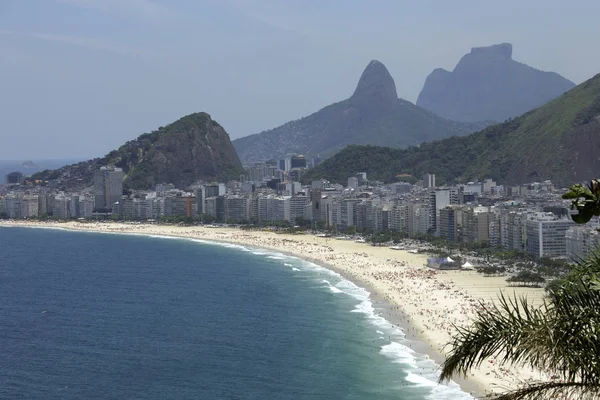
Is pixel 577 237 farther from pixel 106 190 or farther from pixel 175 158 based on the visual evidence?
pixel 175 158

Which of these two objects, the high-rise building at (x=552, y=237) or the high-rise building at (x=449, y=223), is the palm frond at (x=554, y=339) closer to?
the high-rise building at (x=552, y=237)

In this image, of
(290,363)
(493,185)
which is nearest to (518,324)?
(290,363)

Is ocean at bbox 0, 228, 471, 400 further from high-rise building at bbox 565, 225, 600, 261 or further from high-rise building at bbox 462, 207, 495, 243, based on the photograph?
high-rise building at bbox 462, 207, 495, 243

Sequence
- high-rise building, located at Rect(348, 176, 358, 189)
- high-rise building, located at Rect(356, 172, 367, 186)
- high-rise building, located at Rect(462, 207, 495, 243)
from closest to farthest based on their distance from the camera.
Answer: high-rise building, located at Rect(462, 207, 495, 243) → high-rise building, located at Rect(348, 176, 358, 189) → high-rise building, located at Rect(356, 172, 367, 186)

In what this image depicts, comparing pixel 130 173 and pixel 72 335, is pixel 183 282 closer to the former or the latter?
pixel 72 335

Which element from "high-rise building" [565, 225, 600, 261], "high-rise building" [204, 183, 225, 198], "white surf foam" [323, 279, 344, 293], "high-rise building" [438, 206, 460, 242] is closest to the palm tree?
"white surf foam" [323, 279, 344, 293]
